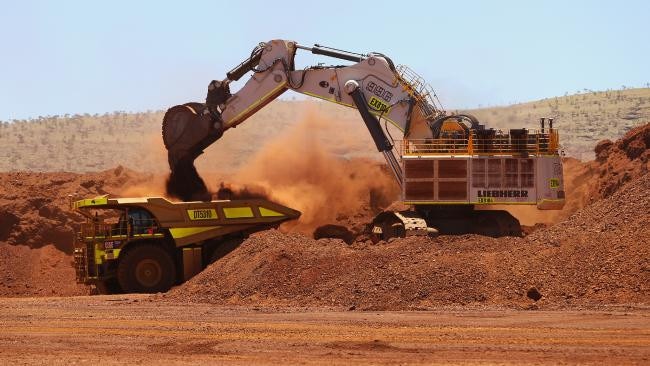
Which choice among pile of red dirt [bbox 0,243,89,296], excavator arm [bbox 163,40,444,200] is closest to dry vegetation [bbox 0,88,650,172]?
pile of red dirt [bbox 0,243,89,296]

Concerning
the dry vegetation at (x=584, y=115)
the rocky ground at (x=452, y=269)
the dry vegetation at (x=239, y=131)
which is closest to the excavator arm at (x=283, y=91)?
the rocky ground at (x=452, y=269)

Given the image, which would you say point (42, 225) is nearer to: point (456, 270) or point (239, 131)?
point (456, 270)

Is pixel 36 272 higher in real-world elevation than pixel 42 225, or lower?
lower

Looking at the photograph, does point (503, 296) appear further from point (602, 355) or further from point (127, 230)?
point (127, 230)

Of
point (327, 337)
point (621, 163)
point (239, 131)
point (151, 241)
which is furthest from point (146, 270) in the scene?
point (239, 131)

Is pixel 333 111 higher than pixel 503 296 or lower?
higher

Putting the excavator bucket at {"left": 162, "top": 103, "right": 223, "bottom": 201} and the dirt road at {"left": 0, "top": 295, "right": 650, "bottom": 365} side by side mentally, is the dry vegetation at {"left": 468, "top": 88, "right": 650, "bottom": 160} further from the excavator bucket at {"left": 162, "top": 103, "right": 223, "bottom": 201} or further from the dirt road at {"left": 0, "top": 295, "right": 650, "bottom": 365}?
the dirt road at {"left": 0, "top": 295, "right": 650, "bottom": 365}

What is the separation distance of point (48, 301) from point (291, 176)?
34.8 ft

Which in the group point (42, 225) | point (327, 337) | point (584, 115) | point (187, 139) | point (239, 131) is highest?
point (584, 115)

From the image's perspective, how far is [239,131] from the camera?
8575 cm

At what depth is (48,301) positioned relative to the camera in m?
26.2

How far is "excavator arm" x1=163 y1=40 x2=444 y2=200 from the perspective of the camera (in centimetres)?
3067

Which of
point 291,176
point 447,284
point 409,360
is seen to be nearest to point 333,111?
point 291,176

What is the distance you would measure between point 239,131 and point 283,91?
54.1 m
